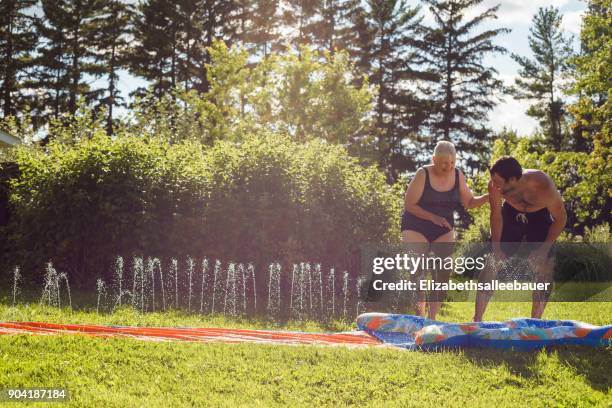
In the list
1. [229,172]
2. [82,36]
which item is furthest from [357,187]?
[82,36]

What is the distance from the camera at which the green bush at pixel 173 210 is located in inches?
364

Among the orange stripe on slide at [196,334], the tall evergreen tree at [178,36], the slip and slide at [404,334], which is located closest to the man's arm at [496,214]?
the slip and slide at [404,334]

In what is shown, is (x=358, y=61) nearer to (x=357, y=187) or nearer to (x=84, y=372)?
(x=357, y=187)

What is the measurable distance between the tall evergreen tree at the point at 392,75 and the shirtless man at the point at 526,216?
27.5m

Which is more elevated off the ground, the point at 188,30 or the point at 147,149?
the point at 188,30

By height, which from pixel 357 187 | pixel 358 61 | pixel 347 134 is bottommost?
pixel 357 187

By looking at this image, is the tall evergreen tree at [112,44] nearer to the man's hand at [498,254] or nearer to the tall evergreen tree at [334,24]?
the tall evergreen tree at [334,24]

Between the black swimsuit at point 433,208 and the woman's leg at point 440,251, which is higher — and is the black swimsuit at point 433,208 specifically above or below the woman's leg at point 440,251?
above

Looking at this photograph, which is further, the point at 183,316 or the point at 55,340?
the point at 183,316

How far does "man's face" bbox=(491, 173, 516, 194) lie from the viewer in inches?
239

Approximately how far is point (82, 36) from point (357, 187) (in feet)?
86.7

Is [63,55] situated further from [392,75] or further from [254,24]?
[392,75]

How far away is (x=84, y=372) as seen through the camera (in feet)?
14.2

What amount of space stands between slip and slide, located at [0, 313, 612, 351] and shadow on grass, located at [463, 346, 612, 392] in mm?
120
